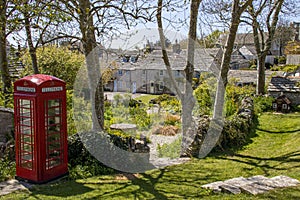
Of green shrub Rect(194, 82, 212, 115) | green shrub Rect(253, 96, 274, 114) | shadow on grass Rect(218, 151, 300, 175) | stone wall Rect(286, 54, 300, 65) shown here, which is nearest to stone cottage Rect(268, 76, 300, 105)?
green shrub Rect(253, 96, 274, 114)

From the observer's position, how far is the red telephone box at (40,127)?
6.23 m

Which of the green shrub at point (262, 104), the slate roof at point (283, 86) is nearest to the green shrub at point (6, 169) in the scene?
the green shrub at point (262, 104)

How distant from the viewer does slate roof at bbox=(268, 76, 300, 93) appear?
16.5 metres

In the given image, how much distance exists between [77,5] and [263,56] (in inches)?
546

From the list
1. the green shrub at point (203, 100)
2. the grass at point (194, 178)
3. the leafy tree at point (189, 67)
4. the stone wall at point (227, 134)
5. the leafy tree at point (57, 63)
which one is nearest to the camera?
the grass at point (194, 178)

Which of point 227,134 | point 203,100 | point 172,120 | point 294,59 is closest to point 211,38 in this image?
point 203,100

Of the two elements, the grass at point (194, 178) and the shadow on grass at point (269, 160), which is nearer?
the grass at point (194, 178)

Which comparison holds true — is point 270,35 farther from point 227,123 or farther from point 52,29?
point 52,29

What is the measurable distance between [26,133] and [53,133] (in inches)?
21.1

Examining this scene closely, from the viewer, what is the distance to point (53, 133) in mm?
6633

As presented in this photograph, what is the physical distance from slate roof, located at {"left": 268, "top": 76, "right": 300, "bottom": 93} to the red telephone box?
13.4 metres

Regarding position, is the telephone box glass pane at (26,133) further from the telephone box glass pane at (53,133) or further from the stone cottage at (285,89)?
the stone cottage at (285,89)

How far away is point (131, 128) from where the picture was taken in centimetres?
1341

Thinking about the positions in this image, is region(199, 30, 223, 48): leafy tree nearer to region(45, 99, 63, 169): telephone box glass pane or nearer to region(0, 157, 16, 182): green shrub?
region(45, 99, 63, 169): telephone box glass pane
